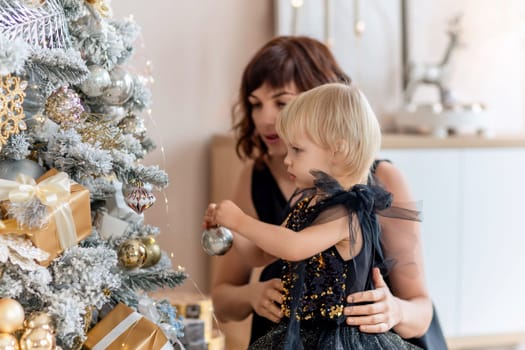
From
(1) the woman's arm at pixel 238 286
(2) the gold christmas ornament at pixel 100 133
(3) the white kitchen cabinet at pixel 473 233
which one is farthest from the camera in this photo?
(3) the white kitchen cabinet at pixel 473 233

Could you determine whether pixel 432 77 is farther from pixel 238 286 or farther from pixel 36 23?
pixel 36 23

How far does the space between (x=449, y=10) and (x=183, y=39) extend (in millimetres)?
976

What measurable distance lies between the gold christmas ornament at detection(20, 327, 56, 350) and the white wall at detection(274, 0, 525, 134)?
156 cm

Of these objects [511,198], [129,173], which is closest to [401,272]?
[129,173]

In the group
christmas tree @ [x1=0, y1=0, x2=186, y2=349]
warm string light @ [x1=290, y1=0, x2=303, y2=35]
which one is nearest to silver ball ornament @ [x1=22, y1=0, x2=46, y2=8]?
christmas tree @ [x1=0, y1=0, x2=186, y2=349]

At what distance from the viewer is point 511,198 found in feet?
7.53

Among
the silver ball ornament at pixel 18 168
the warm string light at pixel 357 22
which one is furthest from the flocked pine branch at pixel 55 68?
the warm string light at pixel 357 22

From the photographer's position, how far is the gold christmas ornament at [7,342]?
973 mm

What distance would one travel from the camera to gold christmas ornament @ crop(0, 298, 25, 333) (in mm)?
976

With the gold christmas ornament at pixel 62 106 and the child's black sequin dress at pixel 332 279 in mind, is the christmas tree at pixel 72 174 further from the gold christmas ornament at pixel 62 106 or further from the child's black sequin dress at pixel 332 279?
the child's black sequin dress at pixel 332 279

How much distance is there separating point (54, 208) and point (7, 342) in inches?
7.6

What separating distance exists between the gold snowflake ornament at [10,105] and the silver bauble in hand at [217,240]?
41 centimetres

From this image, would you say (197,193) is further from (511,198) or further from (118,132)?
(118,132)

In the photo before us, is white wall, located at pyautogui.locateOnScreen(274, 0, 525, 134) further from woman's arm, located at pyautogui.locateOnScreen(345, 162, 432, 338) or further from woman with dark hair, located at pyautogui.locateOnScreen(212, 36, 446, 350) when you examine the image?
woman's arm, located at pyautogui.locateOnScreen(345, 162, 432, 338)
